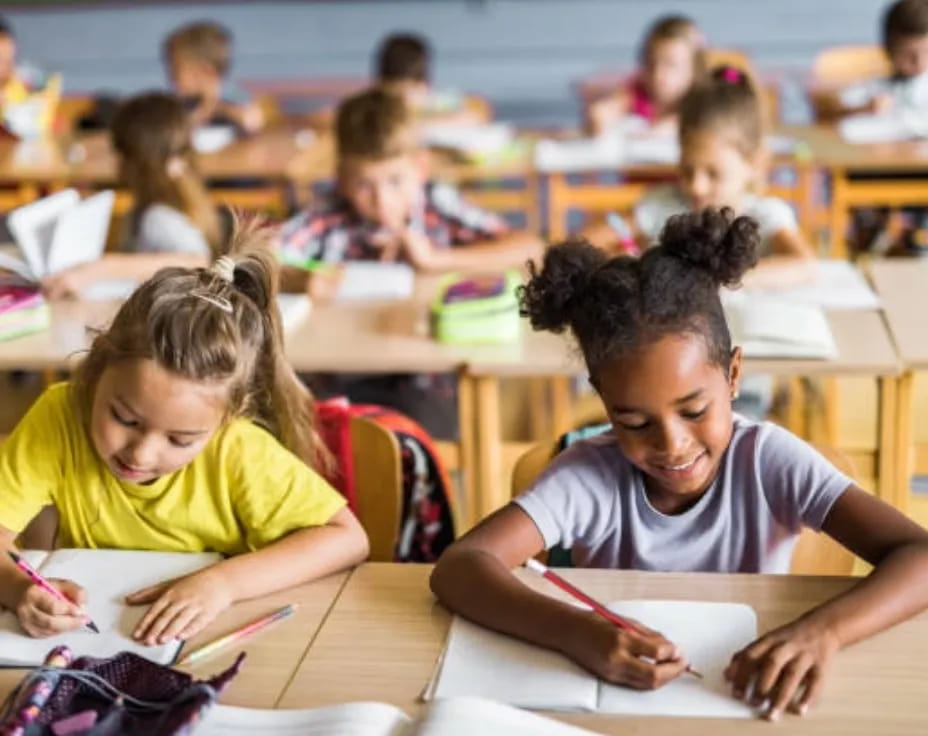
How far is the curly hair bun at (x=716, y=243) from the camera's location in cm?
171

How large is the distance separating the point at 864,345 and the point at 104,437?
1.40 meters

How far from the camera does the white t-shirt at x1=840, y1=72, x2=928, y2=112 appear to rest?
4637 mm

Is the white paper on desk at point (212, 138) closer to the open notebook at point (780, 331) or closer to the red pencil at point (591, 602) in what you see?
the open notebook at point (780, 331)

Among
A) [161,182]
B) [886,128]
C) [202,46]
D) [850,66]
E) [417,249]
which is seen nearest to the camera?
[417,249]

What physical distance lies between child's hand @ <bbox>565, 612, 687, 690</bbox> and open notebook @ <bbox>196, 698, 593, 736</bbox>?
9cm

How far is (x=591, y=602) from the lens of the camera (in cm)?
150

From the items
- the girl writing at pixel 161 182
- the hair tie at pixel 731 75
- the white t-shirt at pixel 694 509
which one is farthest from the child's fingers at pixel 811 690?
the hair tie at pixel 731 75

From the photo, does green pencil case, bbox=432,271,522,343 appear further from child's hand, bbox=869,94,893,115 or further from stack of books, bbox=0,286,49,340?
child's hand, bbox=869,94,893,115

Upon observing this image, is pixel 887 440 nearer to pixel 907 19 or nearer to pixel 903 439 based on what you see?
pixel 903 439

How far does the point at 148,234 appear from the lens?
335 cm

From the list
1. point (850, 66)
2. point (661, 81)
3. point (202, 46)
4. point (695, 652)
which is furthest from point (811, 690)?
point (850, 66)

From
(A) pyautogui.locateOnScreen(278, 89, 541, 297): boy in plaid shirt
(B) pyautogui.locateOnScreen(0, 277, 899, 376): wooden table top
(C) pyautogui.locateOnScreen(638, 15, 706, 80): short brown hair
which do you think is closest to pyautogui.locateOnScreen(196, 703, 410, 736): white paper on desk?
(B) pyautogui.locateOnScreen(0, 277, 899, 376): wooden table top

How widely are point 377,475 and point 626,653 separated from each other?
73 cm

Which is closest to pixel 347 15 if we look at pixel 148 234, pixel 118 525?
pixel 148 234
